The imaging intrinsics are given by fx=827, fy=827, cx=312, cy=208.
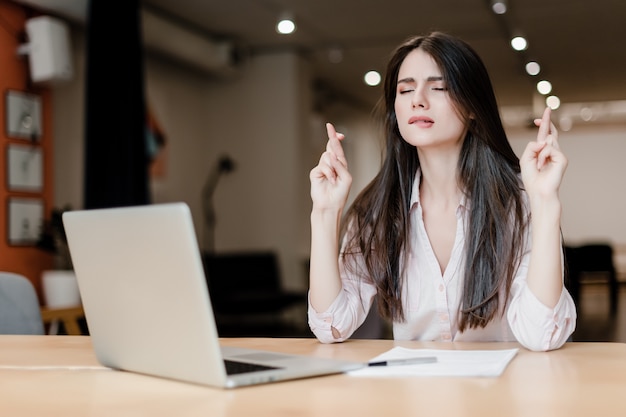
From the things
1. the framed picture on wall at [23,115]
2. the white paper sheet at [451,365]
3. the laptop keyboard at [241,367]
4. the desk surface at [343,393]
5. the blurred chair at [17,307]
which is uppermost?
the framed picture on wall at [23,115]

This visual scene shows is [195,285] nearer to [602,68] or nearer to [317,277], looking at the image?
[317,277]

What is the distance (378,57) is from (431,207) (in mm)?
5380

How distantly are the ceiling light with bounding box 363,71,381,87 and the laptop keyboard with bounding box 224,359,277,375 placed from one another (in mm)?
6022

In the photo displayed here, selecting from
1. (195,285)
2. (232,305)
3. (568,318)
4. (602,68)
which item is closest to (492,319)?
(568,318)

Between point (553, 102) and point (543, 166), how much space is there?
428 cm

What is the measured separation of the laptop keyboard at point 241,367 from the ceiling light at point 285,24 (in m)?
5.80

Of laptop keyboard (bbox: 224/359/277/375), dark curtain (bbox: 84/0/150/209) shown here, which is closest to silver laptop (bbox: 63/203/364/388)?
laptop keyboard (bbox: 224/359/277/375)

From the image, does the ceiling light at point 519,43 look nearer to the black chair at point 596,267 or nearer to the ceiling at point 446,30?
the ceiling at point 446,30

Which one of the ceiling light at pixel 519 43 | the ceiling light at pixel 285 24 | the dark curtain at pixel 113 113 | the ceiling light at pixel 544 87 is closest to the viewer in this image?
the dark curtain at pixel 113 113

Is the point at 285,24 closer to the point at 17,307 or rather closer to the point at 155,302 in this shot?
the point at 17,307

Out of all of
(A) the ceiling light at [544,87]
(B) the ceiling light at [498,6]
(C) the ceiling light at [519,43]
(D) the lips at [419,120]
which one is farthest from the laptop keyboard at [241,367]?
(C) the ceiling light at [519,43]

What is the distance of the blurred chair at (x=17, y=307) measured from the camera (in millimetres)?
1953

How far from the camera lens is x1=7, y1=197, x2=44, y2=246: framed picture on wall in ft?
16.4

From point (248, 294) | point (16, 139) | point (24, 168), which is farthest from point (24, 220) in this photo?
point (248, 294)
